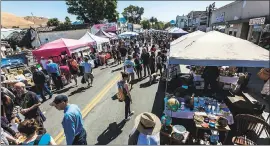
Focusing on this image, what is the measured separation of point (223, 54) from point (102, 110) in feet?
17.1

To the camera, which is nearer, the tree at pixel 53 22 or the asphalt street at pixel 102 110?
the asphalt street at pixel 102 110

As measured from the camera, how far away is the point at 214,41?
5.94 meters

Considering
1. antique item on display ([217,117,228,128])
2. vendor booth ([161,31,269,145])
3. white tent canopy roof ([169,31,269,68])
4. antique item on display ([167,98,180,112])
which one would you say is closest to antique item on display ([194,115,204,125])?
vendor booth ([161,31,269,145])

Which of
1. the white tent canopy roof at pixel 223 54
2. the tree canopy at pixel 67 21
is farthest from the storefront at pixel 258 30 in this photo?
the tree canopy at pixel 67 21

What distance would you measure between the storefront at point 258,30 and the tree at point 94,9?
4639cm

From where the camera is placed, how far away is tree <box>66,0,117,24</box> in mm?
52778

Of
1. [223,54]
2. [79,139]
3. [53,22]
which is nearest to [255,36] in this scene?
[223,54]

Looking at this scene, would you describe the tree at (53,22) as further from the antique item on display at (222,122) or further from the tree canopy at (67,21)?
the antique item on display at (222,122)

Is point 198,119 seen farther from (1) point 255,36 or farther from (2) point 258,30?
(1) point 255,36

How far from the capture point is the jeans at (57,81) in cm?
1040

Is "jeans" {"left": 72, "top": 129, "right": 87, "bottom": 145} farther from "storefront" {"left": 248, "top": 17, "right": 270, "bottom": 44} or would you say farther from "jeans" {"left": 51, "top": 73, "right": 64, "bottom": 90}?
"storefront" {"left": 248, "top": 17, "right": 270, "bottom": 44}

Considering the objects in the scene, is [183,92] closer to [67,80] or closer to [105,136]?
[105,136]

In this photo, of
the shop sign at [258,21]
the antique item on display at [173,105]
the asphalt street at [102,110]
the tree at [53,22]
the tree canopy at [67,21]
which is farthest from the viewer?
the tree at [53,22]

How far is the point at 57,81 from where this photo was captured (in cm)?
1057
